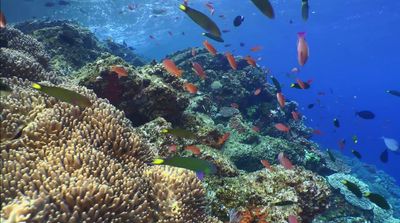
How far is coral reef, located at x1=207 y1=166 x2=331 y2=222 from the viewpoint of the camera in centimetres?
509

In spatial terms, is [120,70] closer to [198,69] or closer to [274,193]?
[198,69]

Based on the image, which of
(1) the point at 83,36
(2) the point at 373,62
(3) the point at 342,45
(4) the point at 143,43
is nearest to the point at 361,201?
(1) the point at 83,36

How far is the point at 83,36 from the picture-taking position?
46.5ft

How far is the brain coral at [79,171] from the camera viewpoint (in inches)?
129

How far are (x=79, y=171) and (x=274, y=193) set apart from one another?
3301 mm

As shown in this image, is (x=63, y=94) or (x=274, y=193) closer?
(x=63, y=94)

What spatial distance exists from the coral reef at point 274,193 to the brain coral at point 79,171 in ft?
3.02

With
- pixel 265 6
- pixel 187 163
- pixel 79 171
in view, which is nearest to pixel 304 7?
pixel 265 6

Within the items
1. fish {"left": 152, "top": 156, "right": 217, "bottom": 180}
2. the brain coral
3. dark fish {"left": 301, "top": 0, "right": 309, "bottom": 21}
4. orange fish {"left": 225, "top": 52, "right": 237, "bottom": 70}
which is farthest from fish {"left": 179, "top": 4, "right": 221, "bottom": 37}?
orange fish {"left": 225, "top": 52, "right": 237, "bottom": 70}

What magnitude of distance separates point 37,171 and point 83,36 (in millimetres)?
11836

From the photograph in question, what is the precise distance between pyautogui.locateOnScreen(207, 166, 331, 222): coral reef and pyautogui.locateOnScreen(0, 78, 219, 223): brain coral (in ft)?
3.02

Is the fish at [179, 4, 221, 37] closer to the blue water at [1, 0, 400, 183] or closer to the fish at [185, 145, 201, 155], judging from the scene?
the fish at [185, 145, 201, 155]

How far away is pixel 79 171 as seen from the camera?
364cm

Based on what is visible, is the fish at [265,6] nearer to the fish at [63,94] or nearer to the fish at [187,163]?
the fish at [187,163]
